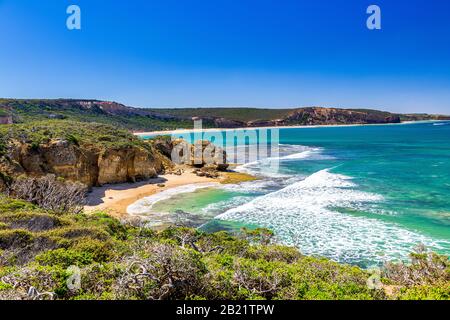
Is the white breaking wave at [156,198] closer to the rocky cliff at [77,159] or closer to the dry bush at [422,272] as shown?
the rocky cliff at [77,159]

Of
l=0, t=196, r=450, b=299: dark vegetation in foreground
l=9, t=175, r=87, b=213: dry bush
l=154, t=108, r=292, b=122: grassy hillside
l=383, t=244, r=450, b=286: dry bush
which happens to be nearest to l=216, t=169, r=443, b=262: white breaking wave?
l=383, t=244, r=450, b=286: dry bush

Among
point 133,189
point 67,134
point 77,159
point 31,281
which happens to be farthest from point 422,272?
point 67,134

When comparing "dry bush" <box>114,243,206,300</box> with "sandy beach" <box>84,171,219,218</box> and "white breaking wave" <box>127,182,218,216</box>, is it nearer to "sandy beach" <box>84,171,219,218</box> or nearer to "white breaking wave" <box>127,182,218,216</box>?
"sandy beach" <box>84,171,219,218</box>

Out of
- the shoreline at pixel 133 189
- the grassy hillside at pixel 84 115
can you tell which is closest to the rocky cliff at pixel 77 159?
the shoreline at pixel 133 189

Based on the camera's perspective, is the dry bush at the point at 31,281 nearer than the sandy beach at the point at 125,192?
Yes

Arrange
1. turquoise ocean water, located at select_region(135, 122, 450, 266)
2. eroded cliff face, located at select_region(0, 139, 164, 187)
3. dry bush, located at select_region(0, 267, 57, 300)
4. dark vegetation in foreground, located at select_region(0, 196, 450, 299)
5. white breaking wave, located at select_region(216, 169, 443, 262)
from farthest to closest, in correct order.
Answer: eroded cliff face, located at select_region(0, 139, 164, 187) → turquoise ocean water, located at select_region(135, 122, 450, 266) → white breaking wave, located at select_region(216, 169, 443, 262) → dark vegetation in foreground, located at select_region(0, 196, 450, 299) → dry bush, located at select_region(0, 267, 57, 300)

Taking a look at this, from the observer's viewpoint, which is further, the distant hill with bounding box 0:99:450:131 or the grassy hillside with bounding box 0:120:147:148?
the distant hill with bounding box 0:99:450:131
